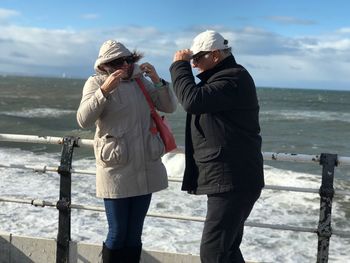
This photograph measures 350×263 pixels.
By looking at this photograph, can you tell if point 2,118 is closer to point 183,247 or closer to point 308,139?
point 308,139

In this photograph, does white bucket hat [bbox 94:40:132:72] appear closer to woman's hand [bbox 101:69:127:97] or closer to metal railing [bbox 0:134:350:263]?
woman's hand [bbox 101:69:127:97]

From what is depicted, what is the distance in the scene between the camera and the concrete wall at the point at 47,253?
371 centimetres

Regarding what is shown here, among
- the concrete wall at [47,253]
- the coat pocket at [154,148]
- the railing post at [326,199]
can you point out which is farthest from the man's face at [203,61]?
the concrete wall at [47,253]

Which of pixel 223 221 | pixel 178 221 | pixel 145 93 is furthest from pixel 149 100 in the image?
pixel 178 221

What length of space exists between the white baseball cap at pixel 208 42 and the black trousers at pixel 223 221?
807 millimetres

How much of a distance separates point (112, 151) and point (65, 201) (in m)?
0.91

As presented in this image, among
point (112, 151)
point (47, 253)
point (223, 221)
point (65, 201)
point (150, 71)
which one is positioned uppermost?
point (150, 71)

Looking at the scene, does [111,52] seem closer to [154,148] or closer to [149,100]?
[149,100]

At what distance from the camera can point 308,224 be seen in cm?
854

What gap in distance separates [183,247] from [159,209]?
225cm

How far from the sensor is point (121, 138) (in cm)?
297

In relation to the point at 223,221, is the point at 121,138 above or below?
above

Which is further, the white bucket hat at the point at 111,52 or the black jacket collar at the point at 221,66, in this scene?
the white bucket hat at the point at 111,52

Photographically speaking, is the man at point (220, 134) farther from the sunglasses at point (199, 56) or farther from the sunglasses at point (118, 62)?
the sunglasses at point (118, 62)
